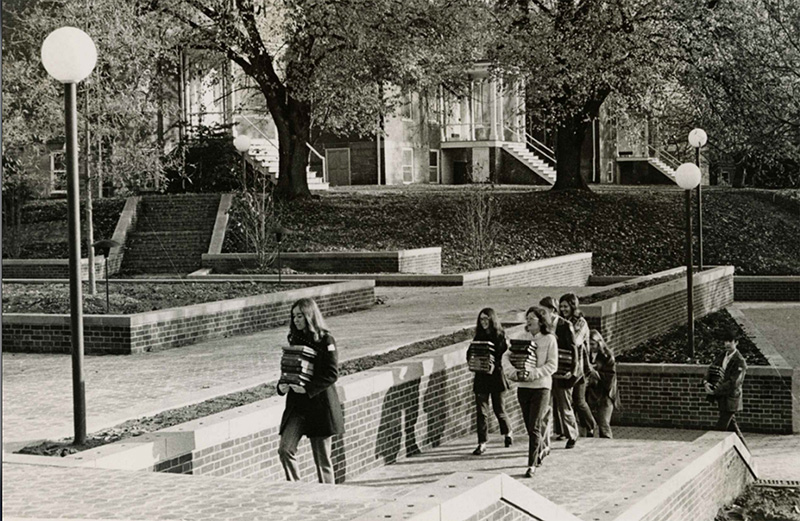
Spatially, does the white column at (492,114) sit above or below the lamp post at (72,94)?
above

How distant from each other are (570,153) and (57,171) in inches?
562

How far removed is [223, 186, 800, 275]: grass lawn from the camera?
1084 inches

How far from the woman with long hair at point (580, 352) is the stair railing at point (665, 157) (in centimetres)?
3309

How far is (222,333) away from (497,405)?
548 cm

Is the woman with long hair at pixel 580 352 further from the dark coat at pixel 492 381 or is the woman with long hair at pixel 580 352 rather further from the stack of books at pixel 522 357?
the stack of books at pixel 522 357

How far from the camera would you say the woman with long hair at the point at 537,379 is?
9727mm

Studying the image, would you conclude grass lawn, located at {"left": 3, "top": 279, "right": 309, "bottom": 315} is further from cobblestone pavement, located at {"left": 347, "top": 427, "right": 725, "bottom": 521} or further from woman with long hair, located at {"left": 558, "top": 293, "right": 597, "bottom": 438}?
woman with long hair, located at {"left": 558, "top": 293, "right": 597, "bottom": 438}

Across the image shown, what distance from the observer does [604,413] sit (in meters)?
12.7

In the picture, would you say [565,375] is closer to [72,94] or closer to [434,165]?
[72,94]

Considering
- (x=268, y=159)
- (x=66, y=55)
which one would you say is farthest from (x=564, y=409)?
(x=268, y=159)

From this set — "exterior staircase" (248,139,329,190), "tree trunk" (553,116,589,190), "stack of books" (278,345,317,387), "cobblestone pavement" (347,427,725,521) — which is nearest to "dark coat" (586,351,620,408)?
"cobblestone pavement" (347,427,725,521)

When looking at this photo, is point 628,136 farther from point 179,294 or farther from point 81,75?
point 81,75

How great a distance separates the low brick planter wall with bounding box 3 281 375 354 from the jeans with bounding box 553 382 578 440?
522 cm

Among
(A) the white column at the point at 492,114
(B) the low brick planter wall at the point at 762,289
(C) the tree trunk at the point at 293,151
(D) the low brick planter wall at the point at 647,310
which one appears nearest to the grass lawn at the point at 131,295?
(D) the low brick planter wall at the point at 647,310
